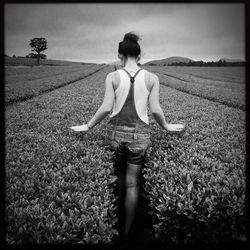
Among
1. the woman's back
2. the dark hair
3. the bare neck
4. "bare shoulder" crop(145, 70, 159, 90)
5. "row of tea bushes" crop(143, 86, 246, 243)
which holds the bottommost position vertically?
"row of tea bushes" crop(143, 86, 246, 243)

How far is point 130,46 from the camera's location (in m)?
2.70

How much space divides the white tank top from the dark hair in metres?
0.22

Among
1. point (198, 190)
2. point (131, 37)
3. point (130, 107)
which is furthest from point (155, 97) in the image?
point (198, 190)

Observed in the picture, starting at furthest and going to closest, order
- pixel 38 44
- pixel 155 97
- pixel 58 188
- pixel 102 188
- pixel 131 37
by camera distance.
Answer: pixel 38 44 < pixel 155 97 < pixel 131 37 < pixel 102 188 < pixel 58 188

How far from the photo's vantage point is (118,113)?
2.81m

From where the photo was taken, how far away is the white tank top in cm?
269

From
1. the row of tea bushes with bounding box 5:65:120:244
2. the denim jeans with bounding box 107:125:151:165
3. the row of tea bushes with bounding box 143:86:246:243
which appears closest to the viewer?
the row of tea bushes with bounding box 5:65:120:244

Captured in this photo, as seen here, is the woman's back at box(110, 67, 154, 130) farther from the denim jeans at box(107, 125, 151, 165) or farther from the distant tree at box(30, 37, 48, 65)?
the distant tree at box(30, 37, 48, 65)

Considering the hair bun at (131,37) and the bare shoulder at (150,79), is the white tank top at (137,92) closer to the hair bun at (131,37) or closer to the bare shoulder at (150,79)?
the bare shoulder at (150,79)

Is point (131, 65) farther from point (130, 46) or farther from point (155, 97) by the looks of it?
point (155, 97)

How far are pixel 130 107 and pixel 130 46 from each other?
0.69 meters

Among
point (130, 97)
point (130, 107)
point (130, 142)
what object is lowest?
point (130, 142)

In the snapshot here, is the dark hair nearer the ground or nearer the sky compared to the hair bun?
nearer the ground

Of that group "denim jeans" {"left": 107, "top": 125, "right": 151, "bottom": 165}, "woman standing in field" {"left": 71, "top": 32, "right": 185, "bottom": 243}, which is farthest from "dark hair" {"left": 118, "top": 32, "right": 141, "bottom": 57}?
"denim jeans" {"left": 107, "top": 125, "right": 151, "bottom": 165}
